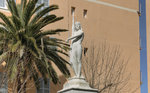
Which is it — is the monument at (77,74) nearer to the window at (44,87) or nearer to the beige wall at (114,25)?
the window at (44,87)

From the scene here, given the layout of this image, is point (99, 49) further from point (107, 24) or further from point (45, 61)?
point (45, 61)

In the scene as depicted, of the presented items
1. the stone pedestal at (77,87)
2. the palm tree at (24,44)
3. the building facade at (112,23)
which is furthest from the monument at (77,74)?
the building facade at (112,23)

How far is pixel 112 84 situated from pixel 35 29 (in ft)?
20.3

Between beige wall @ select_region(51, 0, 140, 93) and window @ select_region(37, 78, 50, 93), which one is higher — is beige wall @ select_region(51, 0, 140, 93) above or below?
above

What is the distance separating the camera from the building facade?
28.3m

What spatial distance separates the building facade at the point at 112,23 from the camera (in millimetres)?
28312

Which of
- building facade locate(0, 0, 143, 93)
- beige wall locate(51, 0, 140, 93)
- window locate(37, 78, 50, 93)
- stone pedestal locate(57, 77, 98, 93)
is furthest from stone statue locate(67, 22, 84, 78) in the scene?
beige wall locate(51, 0, 140, 93)

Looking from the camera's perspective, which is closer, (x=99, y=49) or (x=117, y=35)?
(x=99, y=49)

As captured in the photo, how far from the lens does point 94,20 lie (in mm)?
29250

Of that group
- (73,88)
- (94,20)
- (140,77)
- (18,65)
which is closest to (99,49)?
(94,20)

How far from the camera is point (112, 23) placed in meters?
30.1

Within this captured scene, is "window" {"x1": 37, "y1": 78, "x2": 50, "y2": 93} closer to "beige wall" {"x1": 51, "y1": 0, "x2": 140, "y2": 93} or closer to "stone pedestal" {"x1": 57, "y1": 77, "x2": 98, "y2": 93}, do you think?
"beige wall" {"x1": 51, "y1": 0, "x2": 140, "y2": 93}

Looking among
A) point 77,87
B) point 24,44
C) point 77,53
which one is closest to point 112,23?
point 24,44

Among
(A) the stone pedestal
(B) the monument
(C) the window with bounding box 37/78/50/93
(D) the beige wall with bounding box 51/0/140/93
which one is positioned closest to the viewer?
(A) the stone pedestal
